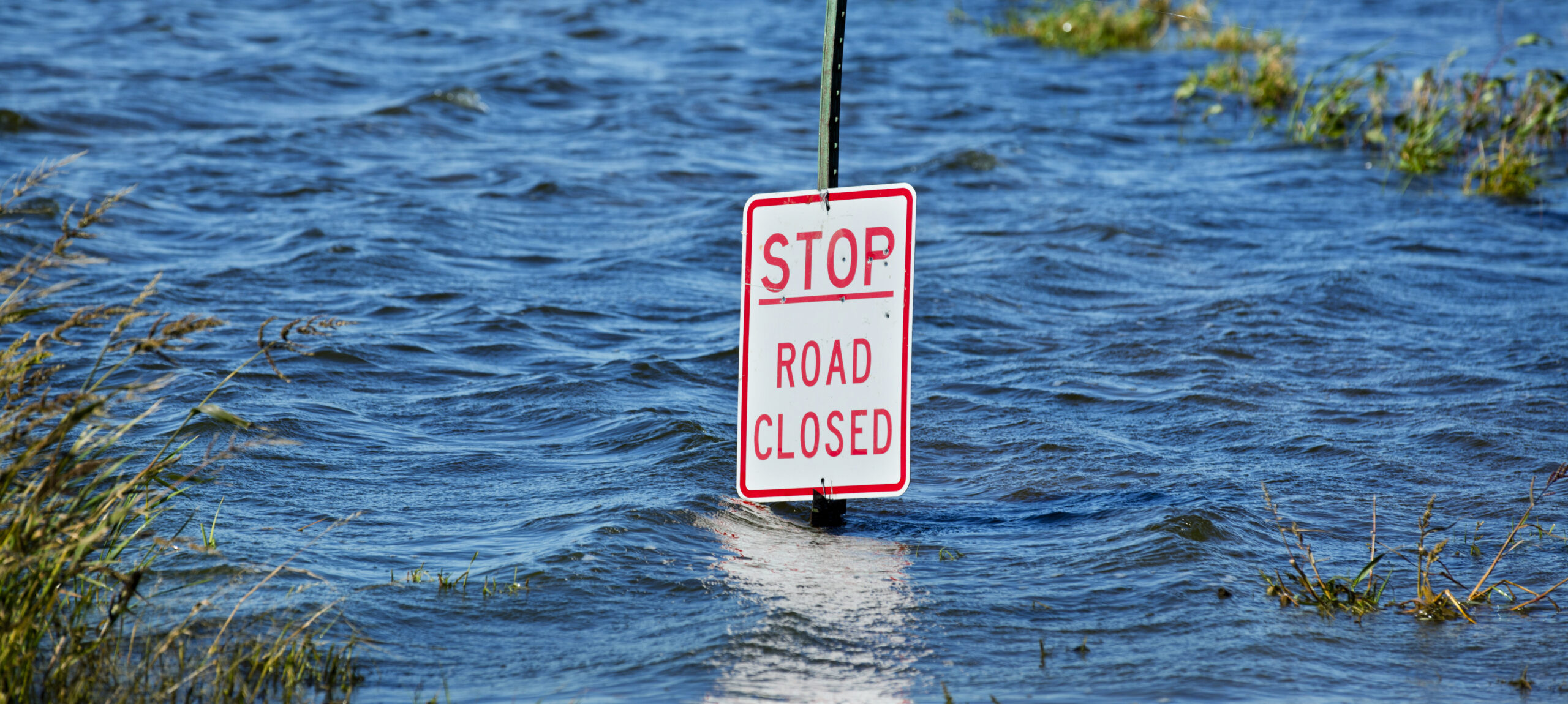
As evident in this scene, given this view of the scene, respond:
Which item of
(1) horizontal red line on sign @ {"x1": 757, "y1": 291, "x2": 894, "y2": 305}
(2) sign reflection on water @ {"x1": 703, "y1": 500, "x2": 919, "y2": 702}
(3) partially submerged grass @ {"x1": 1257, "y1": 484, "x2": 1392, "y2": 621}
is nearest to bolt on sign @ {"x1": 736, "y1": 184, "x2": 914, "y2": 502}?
(1) horizontal red line on sign @ {"x1": 757, "y1": 291, "x2": 894, "y2": 305}

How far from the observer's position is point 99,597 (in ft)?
12.7

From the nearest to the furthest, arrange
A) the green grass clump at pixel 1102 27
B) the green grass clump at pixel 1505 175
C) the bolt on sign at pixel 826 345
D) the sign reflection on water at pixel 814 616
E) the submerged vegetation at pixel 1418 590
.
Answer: the sign reflection on water at pixel 814 616 < the submerged vegetation at pixel 1418 590 < the bolt on sign at pixel 826 345 < the green grass clump at pixel 1505 175 < the green grass clump at pixel 1102 27

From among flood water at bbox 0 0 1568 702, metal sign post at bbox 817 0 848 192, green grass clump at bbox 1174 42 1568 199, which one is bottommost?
flood water at bbox 0 0 1568 702

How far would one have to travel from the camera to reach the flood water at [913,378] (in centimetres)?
411

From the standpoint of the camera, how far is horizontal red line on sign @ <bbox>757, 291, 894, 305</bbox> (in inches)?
189

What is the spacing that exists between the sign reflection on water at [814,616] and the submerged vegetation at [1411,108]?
707cm

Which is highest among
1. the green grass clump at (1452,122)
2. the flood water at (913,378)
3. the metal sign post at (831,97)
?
the metal sign post at (831,97)

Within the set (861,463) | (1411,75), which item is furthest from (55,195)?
(1411,75)

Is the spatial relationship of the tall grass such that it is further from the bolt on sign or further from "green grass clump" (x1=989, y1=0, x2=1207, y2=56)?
"green grass clump" (x1=989, y1=0, x2=1207, y2=56)

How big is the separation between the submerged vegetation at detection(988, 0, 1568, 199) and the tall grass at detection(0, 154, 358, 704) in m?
8.79

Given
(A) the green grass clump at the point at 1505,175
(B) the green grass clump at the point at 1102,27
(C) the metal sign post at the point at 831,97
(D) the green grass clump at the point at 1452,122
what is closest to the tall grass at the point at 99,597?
(C) the metal sign post at the point at 831,97

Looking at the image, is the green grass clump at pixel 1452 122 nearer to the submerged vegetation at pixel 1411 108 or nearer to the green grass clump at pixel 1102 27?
the submerged vegetation at pixel 1411 108

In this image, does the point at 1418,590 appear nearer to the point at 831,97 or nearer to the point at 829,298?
the point at 829,298

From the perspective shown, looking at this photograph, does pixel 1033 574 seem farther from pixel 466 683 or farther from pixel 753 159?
pixel 753 159
